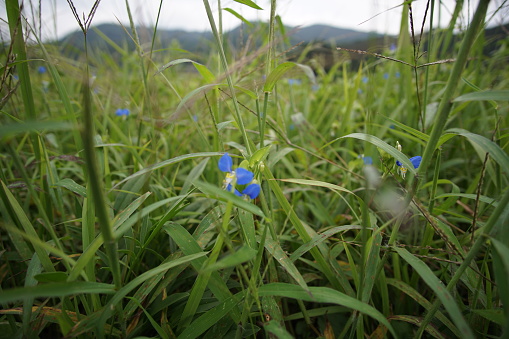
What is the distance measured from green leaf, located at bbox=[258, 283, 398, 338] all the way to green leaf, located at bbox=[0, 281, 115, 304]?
37cm

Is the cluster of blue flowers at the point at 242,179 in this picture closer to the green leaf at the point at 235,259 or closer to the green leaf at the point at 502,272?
the green leaf at the point at 235,259

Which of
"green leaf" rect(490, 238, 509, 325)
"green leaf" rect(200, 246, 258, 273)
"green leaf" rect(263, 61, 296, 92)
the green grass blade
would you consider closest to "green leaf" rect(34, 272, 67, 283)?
the green grass blade

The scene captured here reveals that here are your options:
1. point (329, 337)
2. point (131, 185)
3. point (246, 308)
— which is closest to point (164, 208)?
point (131, 185)

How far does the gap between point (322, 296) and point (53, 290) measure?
1.86ft

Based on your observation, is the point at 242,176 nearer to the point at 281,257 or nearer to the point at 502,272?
the point at 281,257

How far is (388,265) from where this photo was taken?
1.05 m

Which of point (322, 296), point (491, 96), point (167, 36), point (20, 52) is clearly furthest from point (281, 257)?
point (167, 36)

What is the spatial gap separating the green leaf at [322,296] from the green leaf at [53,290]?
0.37 metres

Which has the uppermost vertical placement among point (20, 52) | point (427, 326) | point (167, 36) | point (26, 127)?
point (167, 36)

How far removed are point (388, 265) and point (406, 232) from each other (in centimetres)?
23

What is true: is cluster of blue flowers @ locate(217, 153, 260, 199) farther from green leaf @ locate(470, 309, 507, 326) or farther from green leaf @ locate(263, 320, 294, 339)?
green leaf @ locate(470, 309, 507, 326)

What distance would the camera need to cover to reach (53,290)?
54 cm

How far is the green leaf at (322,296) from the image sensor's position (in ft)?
1.98

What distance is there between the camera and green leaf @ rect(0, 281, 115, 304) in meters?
0.49
